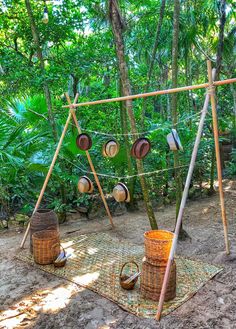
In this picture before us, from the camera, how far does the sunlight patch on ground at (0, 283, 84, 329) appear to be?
7.59ft

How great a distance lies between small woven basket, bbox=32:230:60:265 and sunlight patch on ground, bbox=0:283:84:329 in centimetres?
54

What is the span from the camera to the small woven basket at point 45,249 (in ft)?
10.8

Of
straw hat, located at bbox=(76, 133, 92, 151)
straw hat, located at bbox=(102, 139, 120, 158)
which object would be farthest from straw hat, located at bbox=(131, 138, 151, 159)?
straw hat, located at bbox=(76, 133, 92, 151)

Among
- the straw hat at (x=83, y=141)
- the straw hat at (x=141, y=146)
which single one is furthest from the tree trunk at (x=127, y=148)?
the straw hat at (x=141, y=146)

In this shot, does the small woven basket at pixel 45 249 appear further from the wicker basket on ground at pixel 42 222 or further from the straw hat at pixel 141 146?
the straw hat at pixel 141 146

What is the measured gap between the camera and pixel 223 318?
7.44ft

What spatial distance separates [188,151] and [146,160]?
0.81 meters

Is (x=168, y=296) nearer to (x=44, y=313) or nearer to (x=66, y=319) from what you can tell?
(x=66, y=319)

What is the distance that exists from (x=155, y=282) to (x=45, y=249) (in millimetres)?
1325

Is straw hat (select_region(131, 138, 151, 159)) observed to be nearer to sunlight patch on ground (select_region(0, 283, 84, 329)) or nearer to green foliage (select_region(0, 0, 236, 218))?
green foliage (select_region(0, 0, 236, 218))

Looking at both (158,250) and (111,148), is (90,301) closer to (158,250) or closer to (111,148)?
(158,250)

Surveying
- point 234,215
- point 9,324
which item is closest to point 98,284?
point 9,324

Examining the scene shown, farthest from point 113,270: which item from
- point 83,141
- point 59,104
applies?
point 59,104

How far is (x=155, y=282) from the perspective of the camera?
8.27 ft
